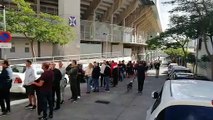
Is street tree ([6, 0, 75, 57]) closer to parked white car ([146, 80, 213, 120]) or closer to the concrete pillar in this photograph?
the concrete pillar

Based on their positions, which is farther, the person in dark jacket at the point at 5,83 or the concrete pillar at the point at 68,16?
the concrete pillar at the point at 68,16

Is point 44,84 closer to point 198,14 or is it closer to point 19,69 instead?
point 19,69

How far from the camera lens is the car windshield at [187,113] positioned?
369cm

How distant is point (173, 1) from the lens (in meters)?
22.9

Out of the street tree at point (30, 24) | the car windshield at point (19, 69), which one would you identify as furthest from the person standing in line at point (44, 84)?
the street tree at point (30, 24)

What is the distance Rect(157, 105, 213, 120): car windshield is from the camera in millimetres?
3688

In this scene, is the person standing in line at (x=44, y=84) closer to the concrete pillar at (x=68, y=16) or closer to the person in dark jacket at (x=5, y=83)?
the person in dark jacket at (x=5, y=83)

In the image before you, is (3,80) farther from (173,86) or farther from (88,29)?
(88,29)

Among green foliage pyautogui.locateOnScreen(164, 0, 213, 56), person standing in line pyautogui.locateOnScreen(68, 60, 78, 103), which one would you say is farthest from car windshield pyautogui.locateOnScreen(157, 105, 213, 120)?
green foliage pyautogui.locateOnScreen(164, 0, 213, 56)

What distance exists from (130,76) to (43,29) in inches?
385

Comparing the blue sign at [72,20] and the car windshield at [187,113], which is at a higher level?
the blue sign at [72,20]

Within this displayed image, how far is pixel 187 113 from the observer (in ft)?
12.3

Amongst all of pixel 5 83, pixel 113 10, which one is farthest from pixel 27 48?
pixel 5 83

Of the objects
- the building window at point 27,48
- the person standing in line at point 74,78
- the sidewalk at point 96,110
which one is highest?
the building window at point 27,48
